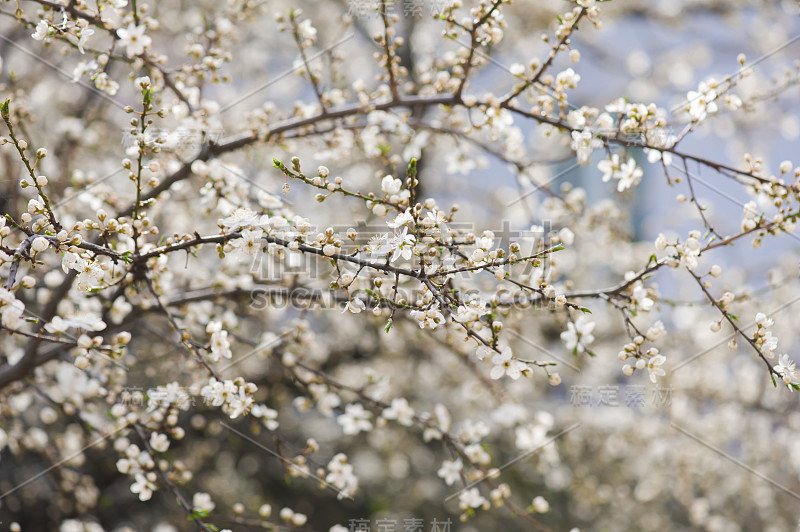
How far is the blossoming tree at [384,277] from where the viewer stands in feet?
6.01

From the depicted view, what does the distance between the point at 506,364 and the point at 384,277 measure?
714mm

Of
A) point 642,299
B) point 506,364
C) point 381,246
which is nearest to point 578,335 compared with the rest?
point 642,299

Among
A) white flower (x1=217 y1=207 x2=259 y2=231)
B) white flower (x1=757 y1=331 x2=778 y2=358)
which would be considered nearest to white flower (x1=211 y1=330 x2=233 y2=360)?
white flower (x1=217 y1=207 x2=259 y2=231)

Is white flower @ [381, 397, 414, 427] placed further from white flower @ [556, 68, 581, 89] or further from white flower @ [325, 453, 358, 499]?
white flower @ [556, 68, 581, 89]

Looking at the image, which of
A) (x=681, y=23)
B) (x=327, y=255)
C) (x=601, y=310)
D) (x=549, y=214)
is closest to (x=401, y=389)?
(x=601, y=310)

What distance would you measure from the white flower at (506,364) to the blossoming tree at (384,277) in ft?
0.04

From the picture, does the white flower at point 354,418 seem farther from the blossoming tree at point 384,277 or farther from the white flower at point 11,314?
the white flower at point 11,314

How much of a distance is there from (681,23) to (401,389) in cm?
469

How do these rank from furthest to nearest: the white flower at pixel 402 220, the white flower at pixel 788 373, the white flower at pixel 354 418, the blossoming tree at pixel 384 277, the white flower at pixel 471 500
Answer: the white flower at pixel 354 418, the white flower at pixel 471 500, the blossoming tree at pixel 384 277, the white flower at pixel 788 373, the white flower at pixel 402 220

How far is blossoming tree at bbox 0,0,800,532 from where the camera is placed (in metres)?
1.83

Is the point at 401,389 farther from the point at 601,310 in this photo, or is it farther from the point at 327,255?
the point at 327,255

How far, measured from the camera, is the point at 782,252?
5465 mm

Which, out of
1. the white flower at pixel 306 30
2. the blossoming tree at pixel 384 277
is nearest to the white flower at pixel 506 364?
the blossoming tree at pixel 384 277

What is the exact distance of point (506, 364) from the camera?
5.64ft
